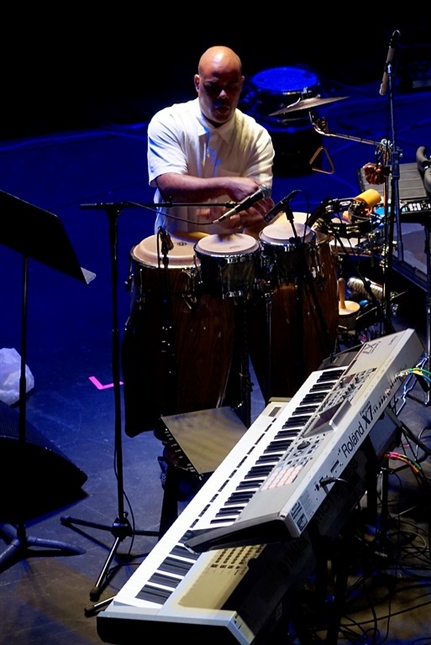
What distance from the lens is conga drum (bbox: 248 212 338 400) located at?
4.87 m

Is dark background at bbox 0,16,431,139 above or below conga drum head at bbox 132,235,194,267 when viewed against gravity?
above

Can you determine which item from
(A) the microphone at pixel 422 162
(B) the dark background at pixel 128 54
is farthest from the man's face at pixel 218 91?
(B) the dark background at pixel 128 54

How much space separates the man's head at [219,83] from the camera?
503cm

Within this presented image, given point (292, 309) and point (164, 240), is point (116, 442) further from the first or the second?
point (292, 309)

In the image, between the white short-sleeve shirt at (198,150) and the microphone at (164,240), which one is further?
the white short-sleeve shirt at (198,150)

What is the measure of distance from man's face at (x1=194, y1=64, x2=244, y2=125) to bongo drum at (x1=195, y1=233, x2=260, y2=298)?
2.38 ft

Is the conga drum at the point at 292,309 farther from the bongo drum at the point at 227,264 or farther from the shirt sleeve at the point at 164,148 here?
the shirt sleeve at the point at 164,148

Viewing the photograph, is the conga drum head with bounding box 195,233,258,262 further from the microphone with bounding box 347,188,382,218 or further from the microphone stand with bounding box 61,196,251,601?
the microphone with bounding box 347,188,382,218

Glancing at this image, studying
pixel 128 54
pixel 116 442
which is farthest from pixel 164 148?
pixel 128 54

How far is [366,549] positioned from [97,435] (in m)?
1.71

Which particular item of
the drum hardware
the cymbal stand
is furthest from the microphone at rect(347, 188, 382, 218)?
the cymbal stand

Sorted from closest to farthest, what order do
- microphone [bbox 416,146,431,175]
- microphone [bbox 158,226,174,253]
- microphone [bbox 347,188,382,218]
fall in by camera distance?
microphone [bbox 158,226,174,253]
microphone [bbox 347,188,382,218]
microphone [bbox 416,146,431,175]


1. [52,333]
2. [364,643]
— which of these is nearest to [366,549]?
[364,643]

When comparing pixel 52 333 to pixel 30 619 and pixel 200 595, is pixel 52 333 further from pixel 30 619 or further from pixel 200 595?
pixel 200 595
